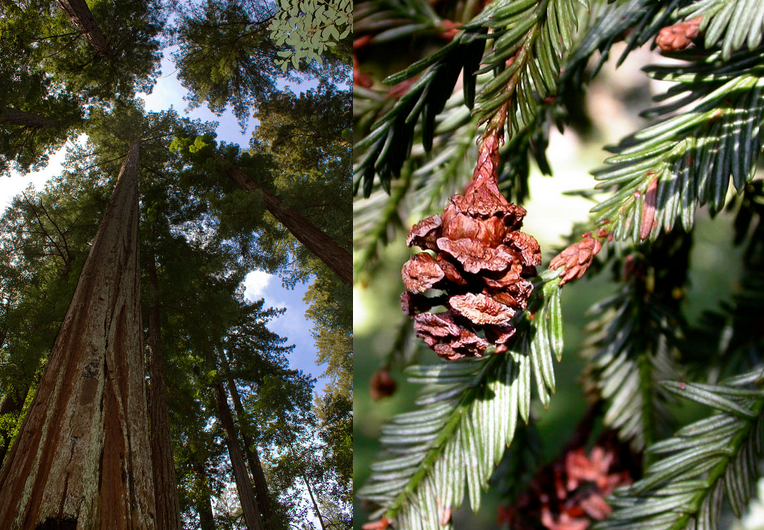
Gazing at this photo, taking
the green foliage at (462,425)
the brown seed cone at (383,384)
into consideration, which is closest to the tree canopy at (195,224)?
the brown seed cone at (383,384)

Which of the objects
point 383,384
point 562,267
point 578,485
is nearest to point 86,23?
point 383,384

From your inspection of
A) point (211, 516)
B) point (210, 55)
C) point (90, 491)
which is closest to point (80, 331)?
point (90, 491)

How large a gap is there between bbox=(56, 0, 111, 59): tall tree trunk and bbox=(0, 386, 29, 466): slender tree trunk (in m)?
0.54

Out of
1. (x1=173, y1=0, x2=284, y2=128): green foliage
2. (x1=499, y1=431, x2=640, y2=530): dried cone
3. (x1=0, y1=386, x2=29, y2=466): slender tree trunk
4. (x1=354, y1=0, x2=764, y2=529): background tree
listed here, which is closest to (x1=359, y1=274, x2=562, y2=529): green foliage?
(x1=354, y1=0, x2=764, y2=529): background tree

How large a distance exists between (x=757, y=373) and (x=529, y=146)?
25cm

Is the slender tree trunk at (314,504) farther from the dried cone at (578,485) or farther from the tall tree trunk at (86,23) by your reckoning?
the tall tree trunk at (86,23)

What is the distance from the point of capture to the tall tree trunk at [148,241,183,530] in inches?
26.3

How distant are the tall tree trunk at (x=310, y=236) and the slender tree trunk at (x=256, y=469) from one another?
0.27m

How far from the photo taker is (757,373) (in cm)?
33

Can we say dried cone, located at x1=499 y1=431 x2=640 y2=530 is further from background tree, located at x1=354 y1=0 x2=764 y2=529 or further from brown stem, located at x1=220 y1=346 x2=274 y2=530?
brown stem, located at x1=220 y1=346 x2=274 y2=530

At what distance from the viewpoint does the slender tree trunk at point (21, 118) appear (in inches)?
28.6

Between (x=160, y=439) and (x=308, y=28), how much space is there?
80 centimetres

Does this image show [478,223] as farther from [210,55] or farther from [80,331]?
[210,55]

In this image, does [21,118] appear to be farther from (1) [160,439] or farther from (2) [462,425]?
(2) [462,425]
